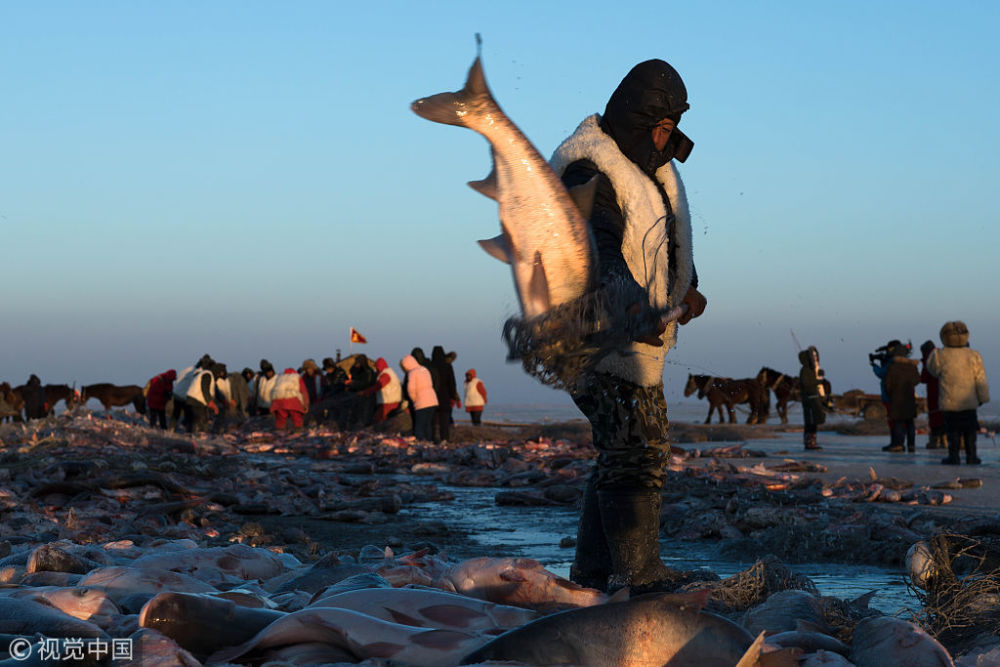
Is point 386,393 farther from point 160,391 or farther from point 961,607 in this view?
point 961,607

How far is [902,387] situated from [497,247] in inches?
562

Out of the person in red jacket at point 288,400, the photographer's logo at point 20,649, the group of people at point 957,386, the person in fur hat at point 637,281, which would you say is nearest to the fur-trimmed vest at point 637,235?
the person in fur hat at point 637,281

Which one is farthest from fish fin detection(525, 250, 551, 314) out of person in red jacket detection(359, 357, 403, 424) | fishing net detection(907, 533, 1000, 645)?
person in red jacket detection(359, 357, 403, 424)

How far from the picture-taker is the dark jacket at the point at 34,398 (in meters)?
32.6

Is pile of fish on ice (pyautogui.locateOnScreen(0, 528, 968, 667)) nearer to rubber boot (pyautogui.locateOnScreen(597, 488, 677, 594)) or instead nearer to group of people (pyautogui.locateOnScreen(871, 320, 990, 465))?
rubber boot (pyautogui.locateOnScreen(597, 488, 677, 594))

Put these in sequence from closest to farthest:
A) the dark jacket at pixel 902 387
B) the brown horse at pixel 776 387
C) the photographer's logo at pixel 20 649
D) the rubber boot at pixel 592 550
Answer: the photographer's logo at pixel 20 649, the rubber boot at pixel 592 550, the dark jacket at pixel 902 387, the brown horse at pixel 776 387

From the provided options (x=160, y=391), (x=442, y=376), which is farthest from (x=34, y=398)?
(x=442, y=376)

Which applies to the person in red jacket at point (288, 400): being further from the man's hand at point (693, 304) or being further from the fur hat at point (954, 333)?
the man's hand at point (693, 304)

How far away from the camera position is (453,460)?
14.2 m

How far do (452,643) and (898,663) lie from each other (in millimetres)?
1205

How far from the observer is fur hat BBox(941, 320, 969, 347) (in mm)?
13352

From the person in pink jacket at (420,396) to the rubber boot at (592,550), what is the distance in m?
14.7

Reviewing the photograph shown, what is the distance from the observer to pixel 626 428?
3781mm

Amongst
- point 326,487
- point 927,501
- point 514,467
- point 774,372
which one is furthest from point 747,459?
point 774,372
